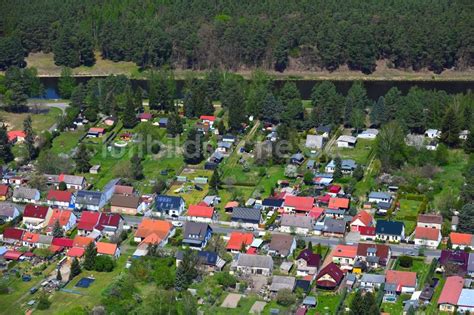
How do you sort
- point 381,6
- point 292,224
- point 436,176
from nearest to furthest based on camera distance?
point 292,224, point 436,176, point 381,6

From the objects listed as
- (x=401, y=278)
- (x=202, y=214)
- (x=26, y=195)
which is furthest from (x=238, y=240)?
(x=26, y=195)

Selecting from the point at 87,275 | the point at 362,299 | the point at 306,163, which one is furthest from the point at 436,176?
the point at 87,275

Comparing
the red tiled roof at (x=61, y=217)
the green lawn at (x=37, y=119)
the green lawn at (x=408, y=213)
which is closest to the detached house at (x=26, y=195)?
the red tiled roof at (x=61, y=217)

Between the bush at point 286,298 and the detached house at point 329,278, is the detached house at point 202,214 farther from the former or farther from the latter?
the bush at point 286,298

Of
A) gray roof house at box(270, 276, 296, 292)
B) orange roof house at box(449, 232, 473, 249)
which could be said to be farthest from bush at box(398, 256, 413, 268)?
gray roof house at box(270, 276, 296, 292)

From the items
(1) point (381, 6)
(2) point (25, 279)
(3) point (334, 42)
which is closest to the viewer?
(2) point (25, 279)

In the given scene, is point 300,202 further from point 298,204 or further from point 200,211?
point 200,211

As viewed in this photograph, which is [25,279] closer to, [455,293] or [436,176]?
[455,293]
